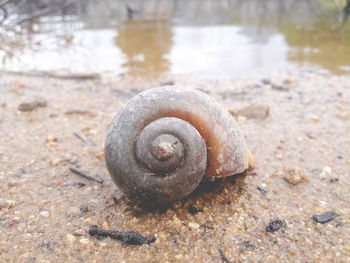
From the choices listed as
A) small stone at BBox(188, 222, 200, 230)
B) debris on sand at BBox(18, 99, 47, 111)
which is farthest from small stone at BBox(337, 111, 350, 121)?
debris on sand at BBox(18, 99, 47, 111)

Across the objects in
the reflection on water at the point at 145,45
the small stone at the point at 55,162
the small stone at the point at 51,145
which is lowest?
the small stone at the point at 55,162

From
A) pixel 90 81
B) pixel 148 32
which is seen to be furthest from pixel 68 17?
pixel 90 81

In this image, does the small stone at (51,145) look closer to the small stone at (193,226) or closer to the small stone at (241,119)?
the small stone at (193,226)

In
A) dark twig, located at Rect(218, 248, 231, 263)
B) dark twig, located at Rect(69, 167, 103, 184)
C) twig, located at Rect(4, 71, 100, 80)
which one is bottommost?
dark twig, located at Rect(218, 248, 231, 263)

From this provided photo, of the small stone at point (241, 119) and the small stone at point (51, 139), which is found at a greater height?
the small stone at point (241, 119)

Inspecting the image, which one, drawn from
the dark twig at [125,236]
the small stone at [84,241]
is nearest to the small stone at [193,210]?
the dark twig at [125,236]

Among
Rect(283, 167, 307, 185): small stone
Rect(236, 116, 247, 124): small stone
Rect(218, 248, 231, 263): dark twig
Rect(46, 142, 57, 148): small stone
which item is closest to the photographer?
Rect(218, 248, 231, 263): dark twig

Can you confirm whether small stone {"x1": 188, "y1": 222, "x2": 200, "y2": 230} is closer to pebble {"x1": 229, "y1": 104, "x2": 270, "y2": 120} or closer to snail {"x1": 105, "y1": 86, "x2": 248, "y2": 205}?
snail {"x1": 105, "y1": 86, "x2": 248, "y2": 205}

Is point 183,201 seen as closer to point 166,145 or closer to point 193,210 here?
point 193,210
